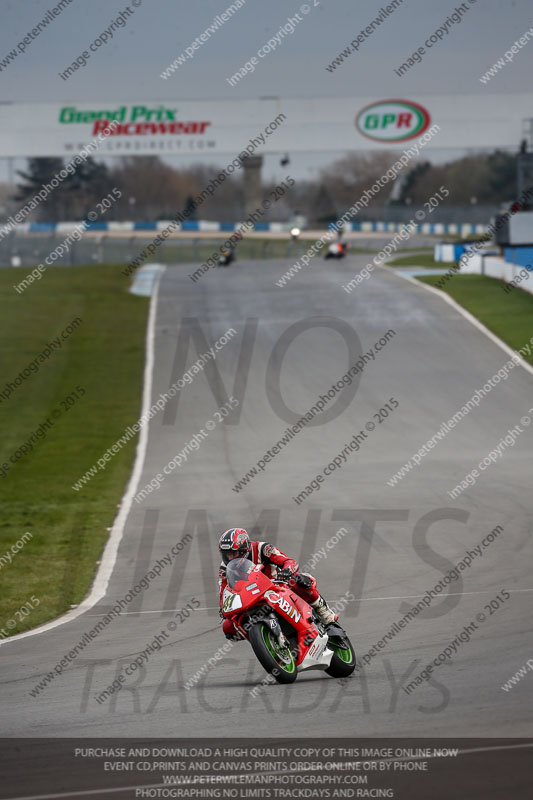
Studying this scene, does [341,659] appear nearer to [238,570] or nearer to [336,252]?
[238,570]

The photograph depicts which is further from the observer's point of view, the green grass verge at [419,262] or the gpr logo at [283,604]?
the green grass verge at [419,262]

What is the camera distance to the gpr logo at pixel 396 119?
194 ft

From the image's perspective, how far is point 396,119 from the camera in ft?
195

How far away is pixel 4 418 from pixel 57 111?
35878mm

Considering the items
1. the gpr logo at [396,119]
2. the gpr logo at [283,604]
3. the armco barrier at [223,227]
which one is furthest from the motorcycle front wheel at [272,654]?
the armco barrier at [223,227]

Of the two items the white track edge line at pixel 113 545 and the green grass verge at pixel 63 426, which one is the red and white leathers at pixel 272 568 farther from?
the green grass verge at pixel 63 426

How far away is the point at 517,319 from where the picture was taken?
35.7 metres

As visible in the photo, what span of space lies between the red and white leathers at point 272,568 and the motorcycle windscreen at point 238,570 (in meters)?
0.13

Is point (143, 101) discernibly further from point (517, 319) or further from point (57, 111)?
point (517, 319)

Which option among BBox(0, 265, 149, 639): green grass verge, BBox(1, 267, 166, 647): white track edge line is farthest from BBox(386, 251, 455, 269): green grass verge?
BBox(1, 267, 166, 647): white track edge line

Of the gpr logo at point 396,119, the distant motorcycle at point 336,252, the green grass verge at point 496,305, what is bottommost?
the green grass verge at point 496,305

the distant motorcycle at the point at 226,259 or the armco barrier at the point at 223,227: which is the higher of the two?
the armco barrier at the point at 223,227

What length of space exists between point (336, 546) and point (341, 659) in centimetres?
596

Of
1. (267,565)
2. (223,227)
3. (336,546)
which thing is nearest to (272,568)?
(267,565)
